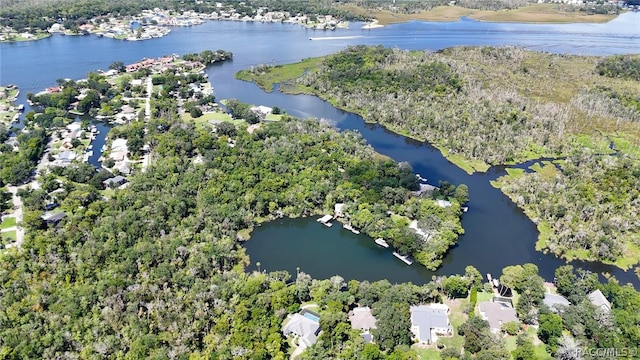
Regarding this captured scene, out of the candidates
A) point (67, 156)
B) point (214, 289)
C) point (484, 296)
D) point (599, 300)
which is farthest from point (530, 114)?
point (67, 156)

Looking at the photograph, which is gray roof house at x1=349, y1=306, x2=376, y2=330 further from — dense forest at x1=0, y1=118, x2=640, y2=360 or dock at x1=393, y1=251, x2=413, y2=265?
dock at x1=393, y1=251, x2=413, y2=265

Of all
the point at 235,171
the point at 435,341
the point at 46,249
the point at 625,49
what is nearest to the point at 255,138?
the point at 235,171

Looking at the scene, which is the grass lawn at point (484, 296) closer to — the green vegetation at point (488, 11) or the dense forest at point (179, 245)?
the dense forest at point (179, 245)

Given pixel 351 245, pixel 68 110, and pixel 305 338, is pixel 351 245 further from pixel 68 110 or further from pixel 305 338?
pixel 68 110

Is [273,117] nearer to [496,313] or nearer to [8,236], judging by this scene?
[8,236]

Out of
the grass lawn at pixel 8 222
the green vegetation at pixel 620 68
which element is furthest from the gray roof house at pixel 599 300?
the green vegetation at pixel 620 68

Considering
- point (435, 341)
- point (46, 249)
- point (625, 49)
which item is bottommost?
point (435, 341)
